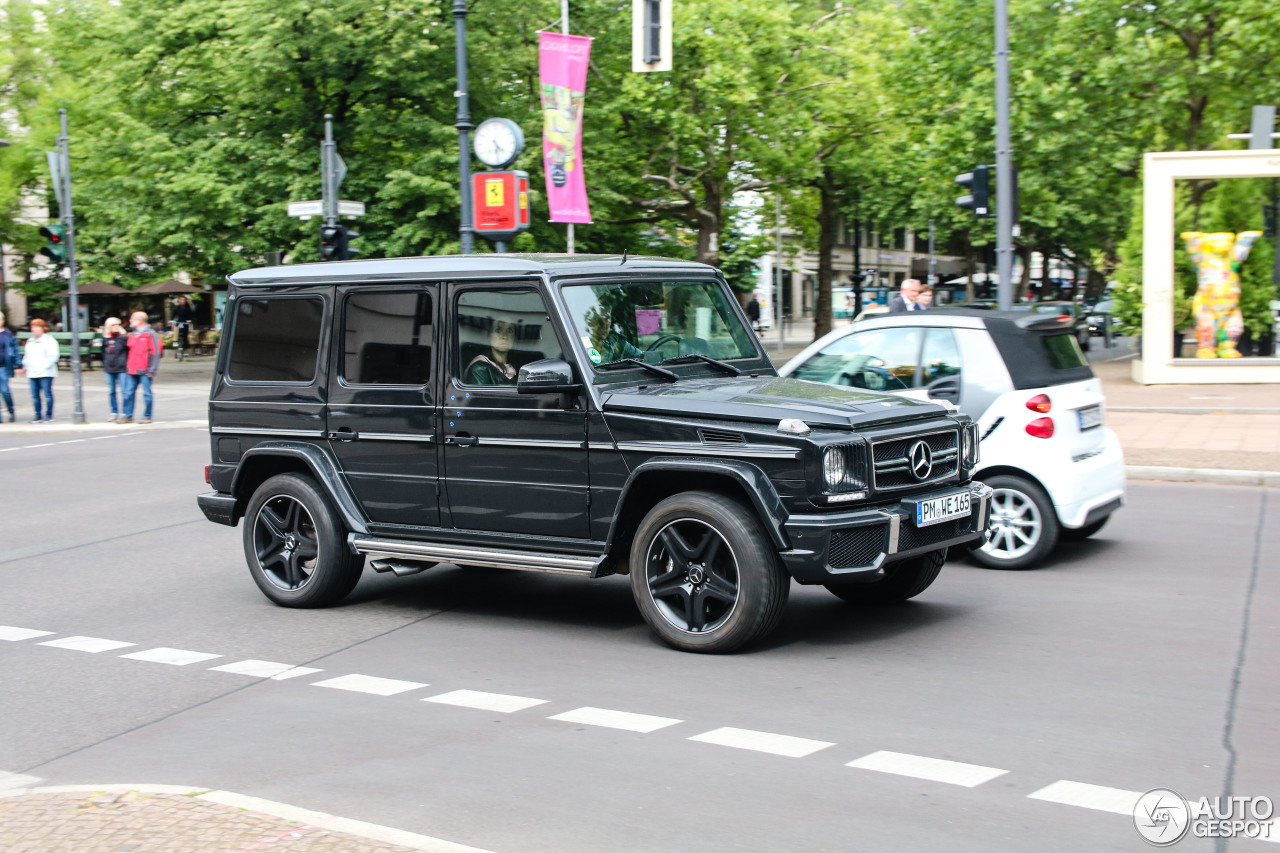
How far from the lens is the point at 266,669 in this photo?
6832 millimetres

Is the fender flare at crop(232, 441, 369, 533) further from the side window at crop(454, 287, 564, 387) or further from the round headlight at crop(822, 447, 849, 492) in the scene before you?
the round headlight at crop(822, 447, 849, 492)

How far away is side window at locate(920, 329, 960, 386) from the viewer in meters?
9.17

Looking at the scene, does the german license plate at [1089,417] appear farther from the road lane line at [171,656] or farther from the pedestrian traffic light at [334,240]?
the pedestrian traffic light at [334,240]

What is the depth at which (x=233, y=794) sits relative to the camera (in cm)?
461

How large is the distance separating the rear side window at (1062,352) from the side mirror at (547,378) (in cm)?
369

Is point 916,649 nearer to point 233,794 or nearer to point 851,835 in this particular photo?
point 851,835

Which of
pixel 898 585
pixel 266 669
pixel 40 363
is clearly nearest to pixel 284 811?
pixel 266 669

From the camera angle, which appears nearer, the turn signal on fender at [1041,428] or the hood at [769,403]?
the hood at [769,403]

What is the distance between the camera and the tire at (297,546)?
26.5 ft

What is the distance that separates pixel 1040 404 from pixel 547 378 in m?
3.60

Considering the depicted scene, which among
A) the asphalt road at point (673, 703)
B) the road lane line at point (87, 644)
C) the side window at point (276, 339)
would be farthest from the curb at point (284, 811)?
the side window at point (276, 339)

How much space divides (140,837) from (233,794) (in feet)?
1.46

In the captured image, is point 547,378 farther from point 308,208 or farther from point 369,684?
point 308,208

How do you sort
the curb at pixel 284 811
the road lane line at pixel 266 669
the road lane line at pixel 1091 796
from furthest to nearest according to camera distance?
the road lane line at pixel 266 669 → the road lane line at pixel 1091 796 → the curb at pixel 284 811
